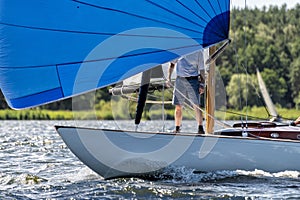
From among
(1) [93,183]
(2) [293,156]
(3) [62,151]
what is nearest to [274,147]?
(2) [293,156]

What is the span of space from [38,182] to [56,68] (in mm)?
1470

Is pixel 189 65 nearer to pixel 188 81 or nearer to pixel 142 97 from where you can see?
pixel 188 81

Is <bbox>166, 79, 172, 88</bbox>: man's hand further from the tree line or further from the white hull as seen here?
the tree line

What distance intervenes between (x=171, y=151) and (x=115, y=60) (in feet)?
3.86

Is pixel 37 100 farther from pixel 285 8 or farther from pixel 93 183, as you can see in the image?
pixel 285 8

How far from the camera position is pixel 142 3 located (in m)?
7.17

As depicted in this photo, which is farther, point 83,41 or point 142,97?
point 142,97

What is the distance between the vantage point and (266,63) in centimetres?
6462

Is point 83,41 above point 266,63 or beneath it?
beneath

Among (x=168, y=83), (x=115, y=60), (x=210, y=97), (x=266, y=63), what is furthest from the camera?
(x=266, y=63)

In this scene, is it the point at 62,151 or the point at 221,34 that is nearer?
the point at 221,34

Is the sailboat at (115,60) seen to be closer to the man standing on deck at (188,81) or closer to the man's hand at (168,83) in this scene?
the man standing on deck at (188,81)

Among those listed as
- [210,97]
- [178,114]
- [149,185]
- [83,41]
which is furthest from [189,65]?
[149,185]

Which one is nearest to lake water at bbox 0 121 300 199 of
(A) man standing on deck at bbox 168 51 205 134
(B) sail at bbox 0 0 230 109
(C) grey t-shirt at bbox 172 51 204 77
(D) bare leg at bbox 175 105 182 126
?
(D) bare leg at bbox 175 105 182 126
